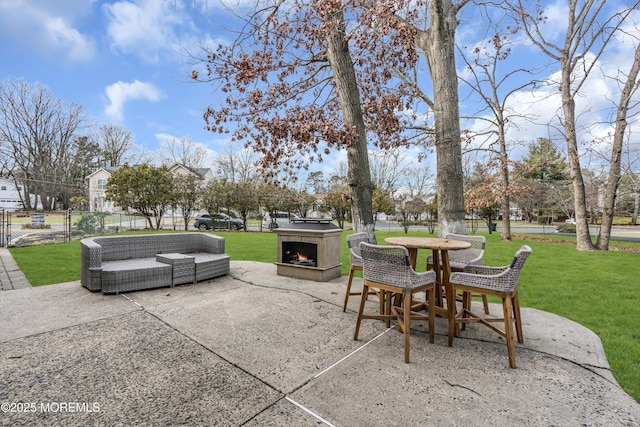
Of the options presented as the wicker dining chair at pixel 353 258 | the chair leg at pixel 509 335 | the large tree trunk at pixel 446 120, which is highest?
the large tree trunk at pixel 446 120

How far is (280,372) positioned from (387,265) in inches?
46.9

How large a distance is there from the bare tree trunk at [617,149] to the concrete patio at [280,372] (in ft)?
31.6

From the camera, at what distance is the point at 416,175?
3394 cm

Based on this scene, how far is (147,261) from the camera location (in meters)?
4.60

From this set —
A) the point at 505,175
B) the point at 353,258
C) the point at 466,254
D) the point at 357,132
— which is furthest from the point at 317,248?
the point at 505,175

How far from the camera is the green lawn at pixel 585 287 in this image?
2525mm

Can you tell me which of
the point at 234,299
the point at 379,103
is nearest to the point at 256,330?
the point at 234,299

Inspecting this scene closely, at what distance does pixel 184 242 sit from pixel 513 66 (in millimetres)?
11591

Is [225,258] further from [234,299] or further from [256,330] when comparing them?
[256,330]

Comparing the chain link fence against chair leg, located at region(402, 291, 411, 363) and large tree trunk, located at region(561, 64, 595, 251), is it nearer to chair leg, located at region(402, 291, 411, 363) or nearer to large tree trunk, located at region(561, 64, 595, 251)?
chair leg, located at region(402, 291, 411, 363)

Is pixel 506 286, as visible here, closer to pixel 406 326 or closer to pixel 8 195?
pixel 406 326

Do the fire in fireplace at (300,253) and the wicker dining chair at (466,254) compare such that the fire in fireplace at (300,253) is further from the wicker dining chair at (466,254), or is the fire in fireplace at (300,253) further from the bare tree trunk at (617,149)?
the bare tree trunk at (617,149)

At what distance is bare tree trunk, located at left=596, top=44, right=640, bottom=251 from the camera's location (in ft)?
29.9

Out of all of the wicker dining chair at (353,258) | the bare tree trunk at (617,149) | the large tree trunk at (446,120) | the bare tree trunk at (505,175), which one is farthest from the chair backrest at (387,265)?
the bare tree trunk at (617,149)
